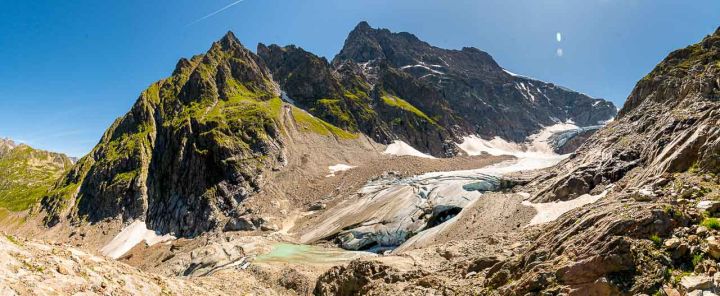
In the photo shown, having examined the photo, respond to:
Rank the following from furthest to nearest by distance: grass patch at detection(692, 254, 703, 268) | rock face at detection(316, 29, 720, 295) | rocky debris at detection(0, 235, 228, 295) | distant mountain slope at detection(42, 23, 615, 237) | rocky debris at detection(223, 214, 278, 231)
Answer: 1. distant mountain slope at detection(42, 23, 615, 237)
2. rocky debris at detection(223, 214, 278, 231)
3. rock face at detection(316, 29, 720, 295)
4. grass patch at detection(692, 254, 703, 268)
5. rocky debris at detection(0, 235, 228, 295)

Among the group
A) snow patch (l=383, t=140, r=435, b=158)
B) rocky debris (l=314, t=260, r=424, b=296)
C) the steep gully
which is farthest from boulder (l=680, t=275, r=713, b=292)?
snow patch (l=383, t=140, r=435, b=158)

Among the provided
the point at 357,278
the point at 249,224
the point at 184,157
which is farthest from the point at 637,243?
the point at 184,157

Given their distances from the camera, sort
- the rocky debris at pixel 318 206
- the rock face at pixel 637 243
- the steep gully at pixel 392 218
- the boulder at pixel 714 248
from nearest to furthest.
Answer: the boulder at pixel 714 248 < the rock face at pixel 637 243 < the steep gully at pixel 392 218 < the rocky debris at pixel 318 206

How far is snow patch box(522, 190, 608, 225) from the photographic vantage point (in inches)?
1781

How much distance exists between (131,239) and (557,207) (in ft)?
352

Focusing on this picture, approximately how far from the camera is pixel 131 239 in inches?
4316

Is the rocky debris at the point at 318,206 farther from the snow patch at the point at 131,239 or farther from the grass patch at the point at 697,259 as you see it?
the grass patch at the point at 697,259

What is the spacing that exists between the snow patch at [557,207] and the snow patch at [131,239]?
91089 millimetres

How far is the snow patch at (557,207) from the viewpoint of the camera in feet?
148

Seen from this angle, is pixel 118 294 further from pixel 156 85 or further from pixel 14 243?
pixel 156 85

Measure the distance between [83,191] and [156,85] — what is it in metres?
57.7

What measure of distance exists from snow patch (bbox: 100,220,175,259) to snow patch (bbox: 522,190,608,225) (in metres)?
91.1

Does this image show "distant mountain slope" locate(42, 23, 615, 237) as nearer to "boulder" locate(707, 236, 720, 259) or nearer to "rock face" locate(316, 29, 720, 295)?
"rock face" locate(316, 29, 720, 295)

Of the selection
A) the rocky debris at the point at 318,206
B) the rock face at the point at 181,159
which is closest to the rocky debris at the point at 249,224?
the rock face at the point at 181,159
